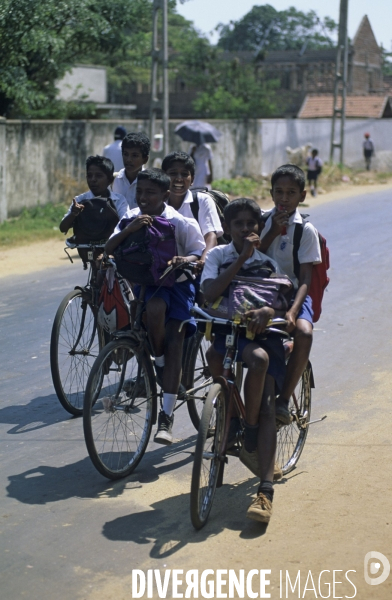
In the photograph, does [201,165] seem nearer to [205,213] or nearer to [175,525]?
[205,213]

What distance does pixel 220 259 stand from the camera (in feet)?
14.5

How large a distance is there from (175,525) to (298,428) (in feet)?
4.07

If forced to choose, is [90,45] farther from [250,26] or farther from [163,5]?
[250,26]

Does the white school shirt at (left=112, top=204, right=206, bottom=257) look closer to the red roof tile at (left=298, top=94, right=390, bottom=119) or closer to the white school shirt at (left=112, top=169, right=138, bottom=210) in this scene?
the white school shirt at (left=112, top=169, right=138, bottom=210)

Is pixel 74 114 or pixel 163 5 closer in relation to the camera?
pixel 163 5

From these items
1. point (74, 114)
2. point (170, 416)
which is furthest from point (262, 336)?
point (74, 114)

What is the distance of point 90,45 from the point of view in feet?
63.4

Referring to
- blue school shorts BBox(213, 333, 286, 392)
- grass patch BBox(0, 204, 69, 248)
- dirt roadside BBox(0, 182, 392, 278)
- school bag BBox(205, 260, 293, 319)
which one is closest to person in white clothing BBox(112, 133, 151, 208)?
school bag BBox(205, 260, 293, 319)

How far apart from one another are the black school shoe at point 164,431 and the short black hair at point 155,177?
4.38 feet

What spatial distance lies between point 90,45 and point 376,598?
17.7 m

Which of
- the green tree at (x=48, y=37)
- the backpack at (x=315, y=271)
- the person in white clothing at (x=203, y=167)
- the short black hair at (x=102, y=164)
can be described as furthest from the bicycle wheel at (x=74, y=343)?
the green tree at (x=48, y=37)

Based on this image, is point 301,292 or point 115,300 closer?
point 301,292

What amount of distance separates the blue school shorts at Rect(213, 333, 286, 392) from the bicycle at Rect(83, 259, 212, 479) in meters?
0.32

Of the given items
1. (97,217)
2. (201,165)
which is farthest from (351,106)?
(97,217)
